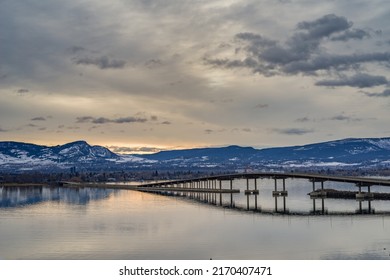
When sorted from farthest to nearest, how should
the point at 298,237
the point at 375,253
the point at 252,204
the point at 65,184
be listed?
the point at 65,184
the point at 252,204
the point at 298,237
the point at 375,253

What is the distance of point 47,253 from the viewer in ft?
110

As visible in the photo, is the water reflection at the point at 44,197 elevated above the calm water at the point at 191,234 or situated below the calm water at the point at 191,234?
above

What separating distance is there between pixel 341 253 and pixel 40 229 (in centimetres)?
2592

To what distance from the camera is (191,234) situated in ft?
139

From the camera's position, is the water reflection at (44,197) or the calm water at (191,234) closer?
the calm water at (191,234)

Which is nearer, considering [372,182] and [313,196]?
[372,182]

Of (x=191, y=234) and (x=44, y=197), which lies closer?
(x=191, y=234)

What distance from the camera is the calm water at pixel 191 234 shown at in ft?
109

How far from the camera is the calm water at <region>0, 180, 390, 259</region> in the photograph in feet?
109

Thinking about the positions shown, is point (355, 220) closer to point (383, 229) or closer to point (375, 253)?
point (383, 229)

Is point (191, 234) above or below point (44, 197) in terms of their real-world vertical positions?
below

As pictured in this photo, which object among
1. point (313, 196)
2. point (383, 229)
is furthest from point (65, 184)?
point (383, 229)

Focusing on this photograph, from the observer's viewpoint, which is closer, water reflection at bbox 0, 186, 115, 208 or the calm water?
the calm water

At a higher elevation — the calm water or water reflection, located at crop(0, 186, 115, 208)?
water reflection, located at crop(0, 186, 115, 208)
